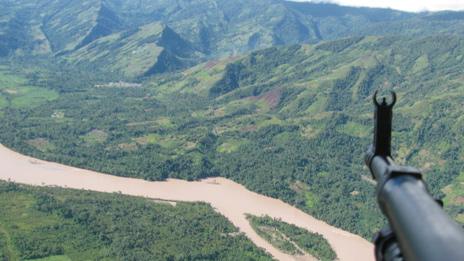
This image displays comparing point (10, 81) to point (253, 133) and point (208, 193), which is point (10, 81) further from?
point (208, 193)

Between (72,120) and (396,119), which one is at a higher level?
(396,119)

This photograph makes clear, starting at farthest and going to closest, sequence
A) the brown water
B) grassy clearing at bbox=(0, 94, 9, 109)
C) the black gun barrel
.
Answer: grassy clearing at bbox=(0, 94, 9, 109), the brown water, the black gun barrel

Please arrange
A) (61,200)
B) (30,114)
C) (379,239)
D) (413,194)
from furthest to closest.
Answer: (30,114) < (61,200) < (379,239) < (413,194)

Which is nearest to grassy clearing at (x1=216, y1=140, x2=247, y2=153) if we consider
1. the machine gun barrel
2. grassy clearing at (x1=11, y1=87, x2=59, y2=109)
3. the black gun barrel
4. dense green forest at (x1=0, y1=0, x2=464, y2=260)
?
dense green forest at (x1=0, y1=0, x2=464, y2=260)

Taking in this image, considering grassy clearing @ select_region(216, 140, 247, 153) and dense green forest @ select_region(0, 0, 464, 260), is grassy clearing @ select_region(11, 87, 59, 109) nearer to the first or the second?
dense green forest @ select_region(0, 0, 464, 260)

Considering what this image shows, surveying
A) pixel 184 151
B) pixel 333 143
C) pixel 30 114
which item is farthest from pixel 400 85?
pixel 30 114

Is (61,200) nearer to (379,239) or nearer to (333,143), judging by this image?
(333,143)
